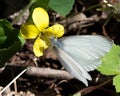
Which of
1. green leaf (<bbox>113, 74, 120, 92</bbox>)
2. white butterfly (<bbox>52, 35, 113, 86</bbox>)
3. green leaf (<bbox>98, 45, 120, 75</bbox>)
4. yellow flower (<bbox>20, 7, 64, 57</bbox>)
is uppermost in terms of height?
yellow flower (<bbox>20, 7, 64, 57</bbox>)

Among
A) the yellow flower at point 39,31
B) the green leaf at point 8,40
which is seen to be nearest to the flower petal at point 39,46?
the yellow flower at point 39,31

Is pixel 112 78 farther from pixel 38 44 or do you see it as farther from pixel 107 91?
pixel 38 44

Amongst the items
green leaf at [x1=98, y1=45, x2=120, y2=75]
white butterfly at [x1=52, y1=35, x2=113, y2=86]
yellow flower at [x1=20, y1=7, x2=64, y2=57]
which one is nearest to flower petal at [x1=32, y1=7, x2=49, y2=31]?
yellow flower at [x1=20, y1=7, x2=64, y2=57]

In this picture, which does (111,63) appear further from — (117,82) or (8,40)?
(8,40)

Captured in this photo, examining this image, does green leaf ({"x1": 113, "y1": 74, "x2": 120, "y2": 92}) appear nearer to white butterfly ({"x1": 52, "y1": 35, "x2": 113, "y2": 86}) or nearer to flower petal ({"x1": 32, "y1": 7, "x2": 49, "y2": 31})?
white butterfly ({"x1": 52, "y1": 35, "x2": 113, "y2": 86})

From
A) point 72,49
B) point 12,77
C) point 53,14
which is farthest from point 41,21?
point 53,14

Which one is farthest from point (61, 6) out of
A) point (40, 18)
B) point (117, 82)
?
point (117, 82)
